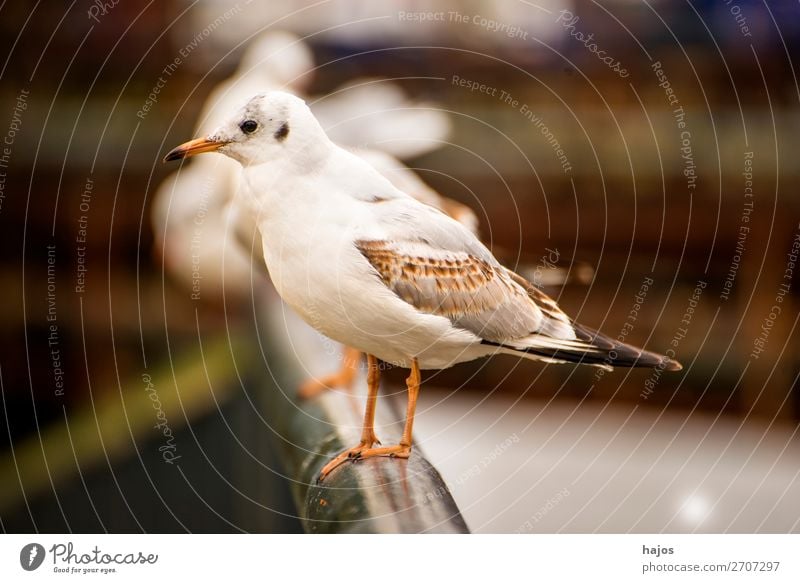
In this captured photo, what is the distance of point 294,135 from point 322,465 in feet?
1.00

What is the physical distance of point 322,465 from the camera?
0.80m

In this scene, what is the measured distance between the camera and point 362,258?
2.45ft

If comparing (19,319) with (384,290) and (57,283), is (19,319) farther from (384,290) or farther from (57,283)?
(384,290)

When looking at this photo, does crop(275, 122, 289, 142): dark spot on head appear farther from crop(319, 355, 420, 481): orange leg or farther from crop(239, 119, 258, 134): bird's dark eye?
crop(319, 355, 420, 481): orange leg

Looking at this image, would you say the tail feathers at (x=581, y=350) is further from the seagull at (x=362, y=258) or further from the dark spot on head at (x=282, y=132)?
the dark spot on head at (x=282, y=132)

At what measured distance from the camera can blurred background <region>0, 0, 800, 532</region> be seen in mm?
947

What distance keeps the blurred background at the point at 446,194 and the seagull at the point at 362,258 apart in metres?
0.13
